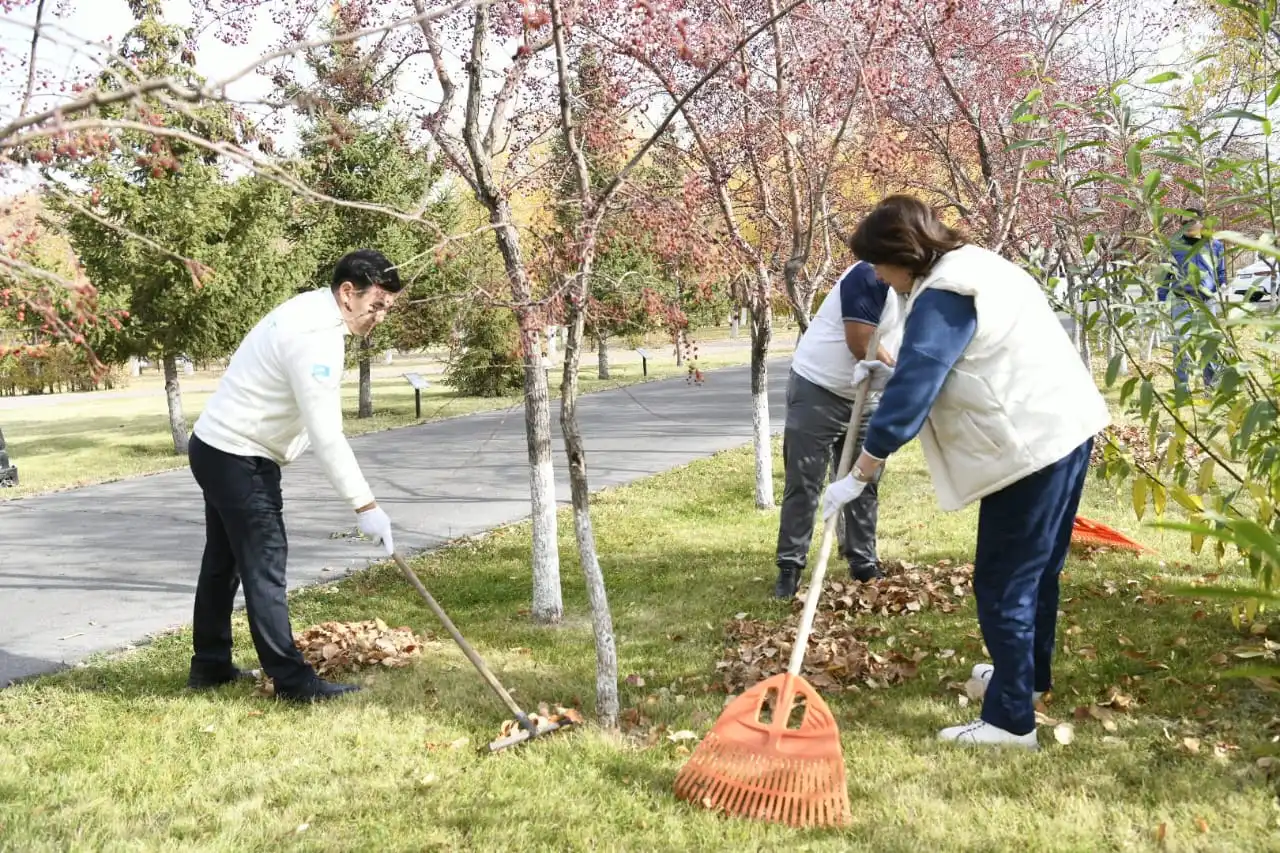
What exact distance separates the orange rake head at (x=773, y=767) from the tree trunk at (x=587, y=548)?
0.65 metres

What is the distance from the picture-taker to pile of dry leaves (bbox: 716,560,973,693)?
411 centimetres

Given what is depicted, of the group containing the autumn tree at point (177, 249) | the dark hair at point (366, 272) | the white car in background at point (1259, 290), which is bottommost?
Answer: the white car in background at point (1259, 290)

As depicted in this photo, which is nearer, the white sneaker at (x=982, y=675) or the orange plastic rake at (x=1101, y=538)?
the white sneaker at (x=982, y=675)

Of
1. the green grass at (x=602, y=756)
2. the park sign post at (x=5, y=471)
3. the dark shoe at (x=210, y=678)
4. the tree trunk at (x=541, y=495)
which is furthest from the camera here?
the park sign post at (x=5, y=471)

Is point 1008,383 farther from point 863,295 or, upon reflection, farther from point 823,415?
point 823,415

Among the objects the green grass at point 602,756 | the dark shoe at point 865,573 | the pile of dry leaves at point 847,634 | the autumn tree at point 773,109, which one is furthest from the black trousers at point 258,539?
the autumn tree at point 773,109

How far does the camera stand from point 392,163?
17.4m

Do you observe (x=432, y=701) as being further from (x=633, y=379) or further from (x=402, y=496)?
(x=633, y=379)

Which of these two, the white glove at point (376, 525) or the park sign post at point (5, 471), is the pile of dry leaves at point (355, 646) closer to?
the white glove at point (376, 525)

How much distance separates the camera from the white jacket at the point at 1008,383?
10.3ft

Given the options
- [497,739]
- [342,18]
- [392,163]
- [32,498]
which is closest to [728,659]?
[497,739]

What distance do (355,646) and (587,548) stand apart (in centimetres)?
157

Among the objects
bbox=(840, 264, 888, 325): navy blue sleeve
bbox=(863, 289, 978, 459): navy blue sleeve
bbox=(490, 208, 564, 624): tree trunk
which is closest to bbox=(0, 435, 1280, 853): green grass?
bbox=(490, 208, 564, 624): tree trunk

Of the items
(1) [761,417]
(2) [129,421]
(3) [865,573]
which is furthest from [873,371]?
(2) [129,421]
